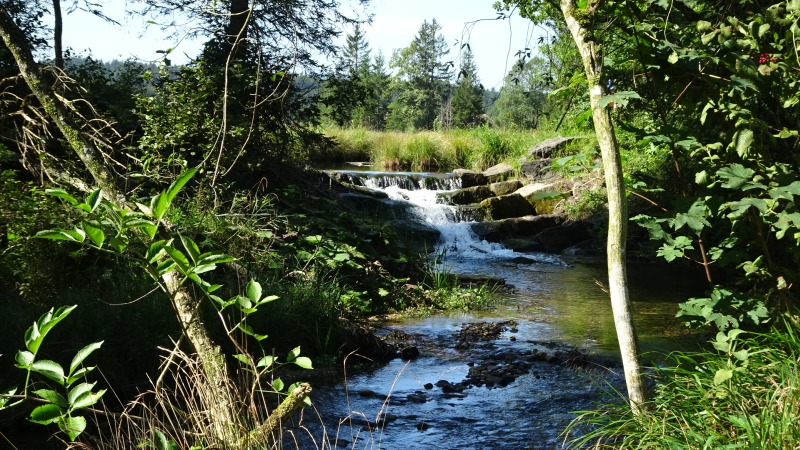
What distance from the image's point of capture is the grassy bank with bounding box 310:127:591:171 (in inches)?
887

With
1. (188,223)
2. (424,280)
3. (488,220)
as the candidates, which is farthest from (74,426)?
(488,220)

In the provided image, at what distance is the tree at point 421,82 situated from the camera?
78981 millimetres

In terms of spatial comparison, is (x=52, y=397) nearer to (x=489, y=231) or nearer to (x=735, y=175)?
(x=735, y=175)

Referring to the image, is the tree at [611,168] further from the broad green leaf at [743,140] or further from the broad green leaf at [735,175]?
the broad green leaf at [743,140]

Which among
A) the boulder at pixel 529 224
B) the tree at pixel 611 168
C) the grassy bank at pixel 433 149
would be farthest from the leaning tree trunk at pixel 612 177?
the grassy bank at pixel 433 149

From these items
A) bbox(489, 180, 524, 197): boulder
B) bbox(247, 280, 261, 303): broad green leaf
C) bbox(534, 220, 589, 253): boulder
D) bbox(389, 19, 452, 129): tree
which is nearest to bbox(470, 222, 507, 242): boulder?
bbox(534, 220, 589, 253): boulder

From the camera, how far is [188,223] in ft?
25.0

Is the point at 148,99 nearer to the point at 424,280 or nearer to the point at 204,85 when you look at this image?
the point at 204,85

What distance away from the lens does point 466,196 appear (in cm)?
1786

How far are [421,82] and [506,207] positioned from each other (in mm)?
69208

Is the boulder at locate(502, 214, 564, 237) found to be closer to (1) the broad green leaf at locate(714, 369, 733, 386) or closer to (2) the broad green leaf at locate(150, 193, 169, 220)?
(1) the broad green leaf at locate(714, 369, 733, 386)

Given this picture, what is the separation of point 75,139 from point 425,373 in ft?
11.9

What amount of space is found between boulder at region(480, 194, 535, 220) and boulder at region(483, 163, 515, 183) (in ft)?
7.99

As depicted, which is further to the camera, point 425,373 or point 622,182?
point 425,373
